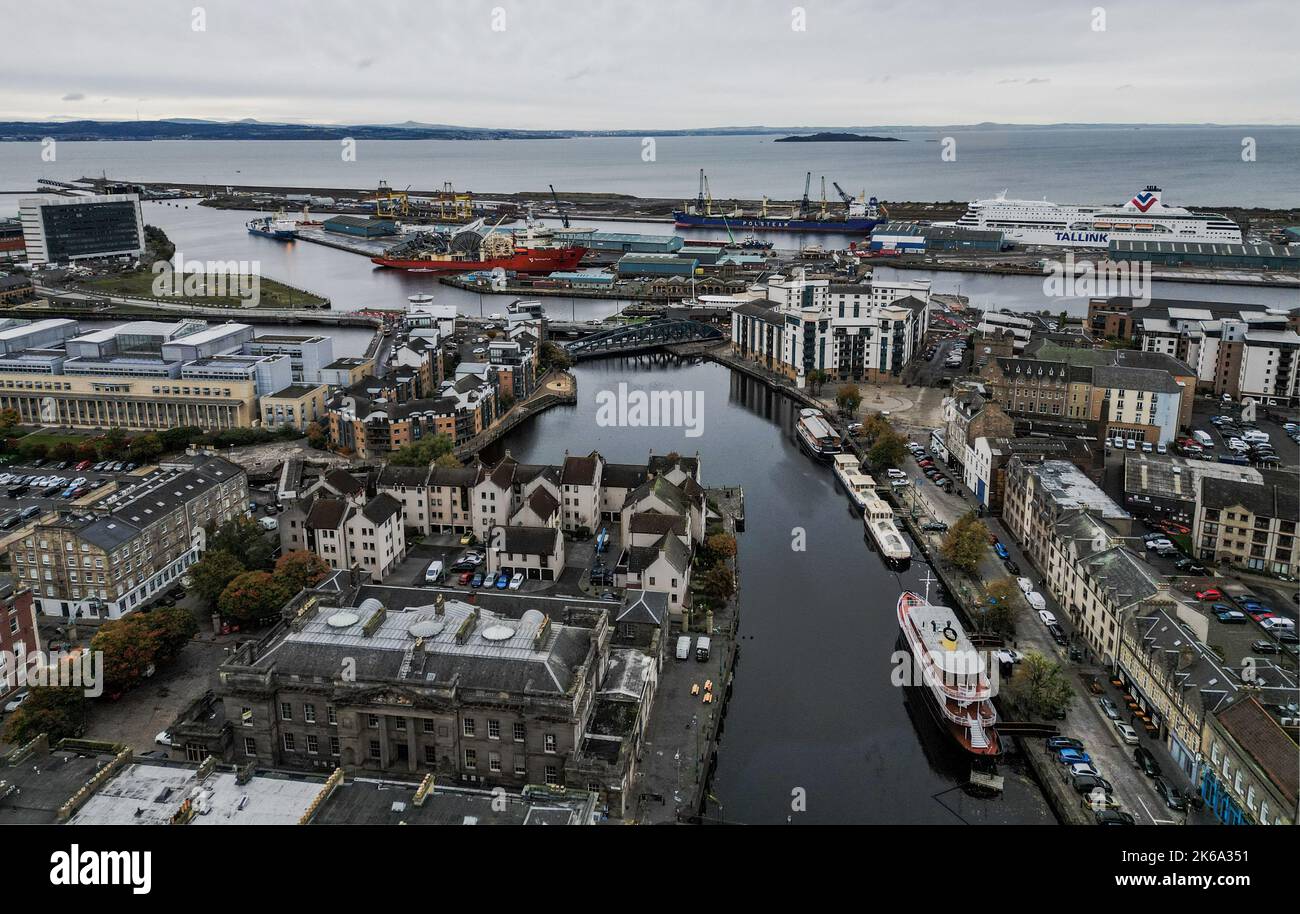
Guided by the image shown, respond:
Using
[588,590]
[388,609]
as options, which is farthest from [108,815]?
[588,590]

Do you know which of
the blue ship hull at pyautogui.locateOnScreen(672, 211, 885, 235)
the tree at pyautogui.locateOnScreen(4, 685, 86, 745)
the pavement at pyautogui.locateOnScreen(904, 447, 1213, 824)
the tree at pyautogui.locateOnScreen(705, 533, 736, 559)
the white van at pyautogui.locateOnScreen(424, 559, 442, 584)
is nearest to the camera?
the pavement at pyautogui.locateOnScreen(904, 447, 1213, 824)

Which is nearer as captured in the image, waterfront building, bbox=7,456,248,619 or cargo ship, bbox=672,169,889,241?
waterfront building, bbox=7,456,248,619

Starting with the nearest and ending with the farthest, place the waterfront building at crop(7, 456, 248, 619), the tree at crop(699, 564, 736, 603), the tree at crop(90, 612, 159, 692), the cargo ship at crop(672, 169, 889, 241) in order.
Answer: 1. the tree at crop(90, 612, 159, 692)
2. the waterfront building at crop(7, 456, 248, 619)
3. the tree at crop(699, 564, 736, 603)
4. the cargo ship at crop(672, 169, 889, 241)

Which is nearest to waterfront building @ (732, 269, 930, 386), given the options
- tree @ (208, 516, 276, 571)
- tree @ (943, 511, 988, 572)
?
tree @ (943, 511, 988, 572)

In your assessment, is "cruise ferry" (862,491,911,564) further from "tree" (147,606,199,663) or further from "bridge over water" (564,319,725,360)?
"bridge over water" (564,319,725,360)

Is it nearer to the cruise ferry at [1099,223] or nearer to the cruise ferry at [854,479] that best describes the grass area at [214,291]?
the cruise ferry at [854,479]

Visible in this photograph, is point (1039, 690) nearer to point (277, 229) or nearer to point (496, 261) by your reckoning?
point (496, 261)
